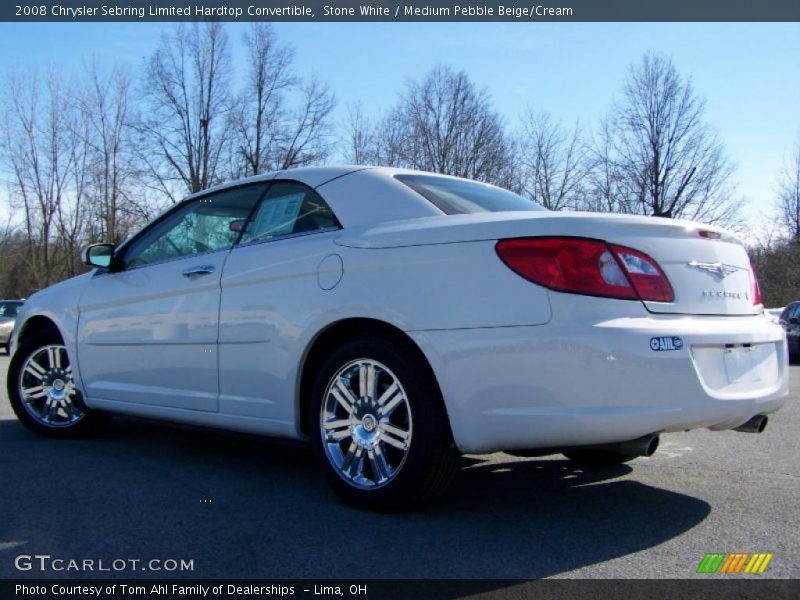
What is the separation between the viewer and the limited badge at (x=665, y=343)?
277cm

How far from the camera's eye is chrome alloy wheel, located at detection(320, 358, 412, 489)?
10.6 ft

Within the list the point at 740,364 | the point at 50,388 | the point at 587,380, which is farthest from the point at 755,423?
the point at 50,388

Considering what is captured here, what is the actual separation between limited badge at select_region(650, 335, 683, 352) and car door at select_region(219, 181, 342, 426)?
4.68 feet

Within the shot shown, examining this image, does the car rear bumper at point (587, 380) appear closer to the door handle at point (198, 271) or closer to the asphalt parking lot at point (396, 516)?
the asphalt parking lot at point (396, 516)

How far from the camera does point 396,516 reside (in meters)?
3.21

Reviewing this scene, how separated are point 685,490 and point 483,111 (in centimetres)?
3041

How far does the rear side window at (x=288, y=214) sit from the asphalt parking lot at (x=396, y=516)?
4.36 feet

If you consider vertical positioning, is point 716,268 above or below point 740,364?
above

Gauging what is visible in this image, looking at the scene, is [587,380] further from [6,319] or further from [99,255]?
[6,319]

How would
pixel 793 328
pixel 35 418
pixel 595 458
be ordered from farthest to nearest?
pixel 793 328 < pixel 35 418 < pixel 595 458

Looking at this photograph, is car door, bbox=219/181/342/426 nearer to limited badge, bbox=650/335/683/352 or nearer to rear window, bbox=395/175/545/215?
rear window, bbox=395/175/545/215

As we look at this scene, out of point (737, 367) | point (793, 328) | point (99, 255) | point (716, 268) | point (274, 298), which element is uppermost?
point (99, 255)

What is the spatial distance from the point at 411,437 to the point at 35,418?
11.2ft

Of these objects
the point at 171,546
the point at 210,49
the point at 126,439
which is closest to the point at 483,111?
the point at 210,49
